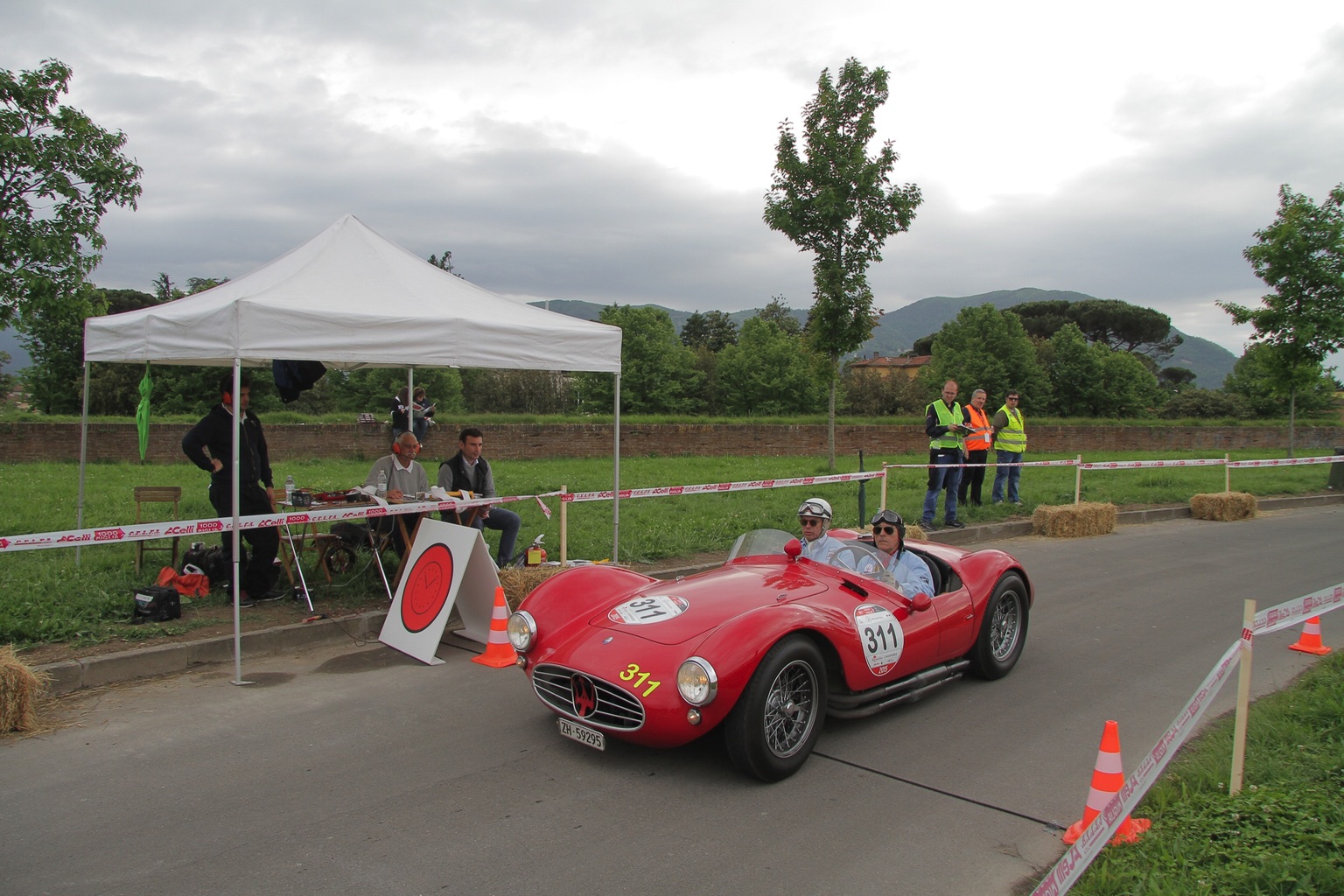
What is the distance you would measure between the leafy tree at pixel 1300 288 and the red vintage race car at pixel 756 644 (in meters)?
19.2

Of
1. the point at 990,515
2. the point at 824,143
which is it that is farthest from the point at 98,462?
the point at 990,515

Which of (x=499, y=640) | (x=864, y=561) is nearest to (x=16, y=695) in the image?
(x=499, y=640)

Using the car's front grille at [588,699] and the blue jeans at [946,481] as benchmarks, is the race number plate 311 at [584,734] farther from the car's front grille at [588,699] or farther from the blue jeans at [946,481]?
the blue jeans at [946,481]

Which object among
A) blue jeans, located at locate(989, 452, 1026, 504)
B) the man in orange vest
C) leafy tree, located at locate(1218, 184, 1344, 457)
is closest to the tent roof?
the man in orange vest

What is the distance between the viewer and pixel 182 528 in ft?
19.8

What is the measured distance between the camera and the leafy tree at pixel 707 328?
8294 cm

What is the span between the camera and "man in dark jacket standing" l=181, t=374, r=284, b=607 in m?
7.22

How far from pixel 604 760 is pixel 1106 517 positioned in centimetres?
1096

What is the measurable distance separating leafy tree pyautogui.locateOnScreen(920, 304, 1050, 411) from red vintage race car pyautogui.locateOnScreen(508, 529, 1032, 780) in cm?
4299

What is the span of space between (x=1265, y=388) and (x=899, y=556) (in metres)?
21.0

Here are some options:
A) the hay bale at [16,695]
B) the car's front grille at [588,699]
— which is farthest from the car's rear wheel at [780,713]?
the hay bale at [16,695]

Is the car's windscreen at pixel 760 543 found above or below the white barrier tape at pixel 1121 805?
above

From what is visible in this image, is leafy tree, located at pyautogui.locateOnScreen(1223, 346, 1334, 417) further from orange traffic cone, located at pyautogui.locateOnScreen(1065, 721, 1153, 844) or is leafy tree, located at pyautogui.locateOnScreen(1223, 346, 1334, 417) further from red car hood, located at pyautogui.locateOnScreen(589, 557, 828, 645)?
orange traffic cone, located at pyautogui.locateOnScreen(1065, 721, 1153, 844)

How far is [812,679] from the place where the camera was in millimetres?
4367
